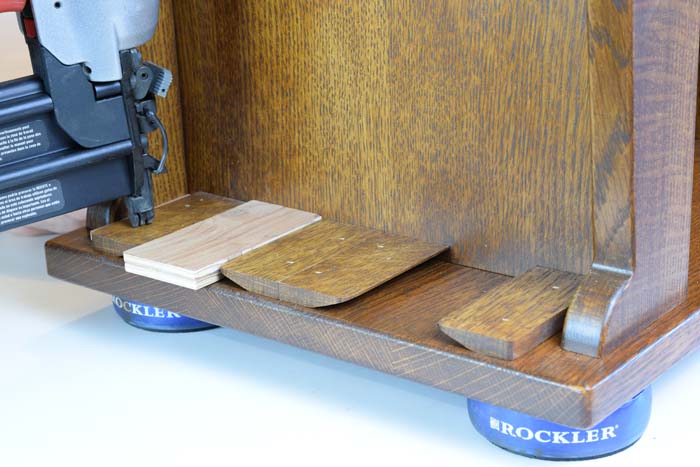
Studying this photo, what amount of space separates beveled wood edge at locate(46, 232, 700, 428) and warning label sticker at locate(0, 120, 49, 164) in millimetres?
245

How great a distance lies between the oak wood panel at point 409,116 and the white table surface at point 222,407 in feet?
0.86

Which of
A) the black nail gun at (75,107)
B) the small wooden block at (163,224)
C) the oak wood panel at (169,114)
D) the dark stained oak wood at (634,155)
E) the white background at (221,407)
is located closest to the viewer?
the dark stained oak wood at (634,155)

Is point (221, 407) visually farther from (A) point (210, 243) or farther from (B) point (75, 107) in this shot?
(B) point (75, 107)

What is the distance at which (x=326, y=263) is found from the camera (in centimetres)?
182

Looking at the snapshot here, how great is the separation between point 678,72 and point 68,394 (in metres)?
1.04

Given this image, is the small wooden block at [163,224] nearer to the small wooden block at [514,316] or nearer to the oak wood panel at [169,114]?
the oak wood panel at [169,114]

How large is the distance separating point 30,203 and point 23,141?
0.10m

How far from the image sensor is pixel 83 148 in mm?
1869

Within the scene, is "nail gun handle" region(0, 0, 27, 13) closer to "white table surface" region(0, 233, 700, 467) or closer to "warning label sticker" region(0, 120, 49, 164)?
"warning label sticker" region(0, 120, 49, 164)

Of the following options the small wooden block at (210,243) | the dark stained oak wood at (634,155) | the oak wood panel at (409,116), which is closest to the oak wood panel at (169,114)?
the oak wood panel at (409,116)

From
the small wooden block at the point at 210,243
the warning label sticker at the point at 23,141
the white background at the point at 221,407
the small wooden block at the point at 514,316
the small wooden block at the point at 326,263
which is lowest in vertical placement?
the white background at the point at 221,407

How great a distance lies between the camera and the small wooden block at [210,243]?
6.01ft

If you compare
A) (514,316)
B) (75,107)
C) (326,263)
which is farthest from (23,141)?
(514,316)

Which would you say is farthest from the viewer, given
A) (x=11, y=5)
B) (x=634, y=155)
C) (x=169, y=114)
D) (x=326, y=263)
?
(x=169, y=114)
